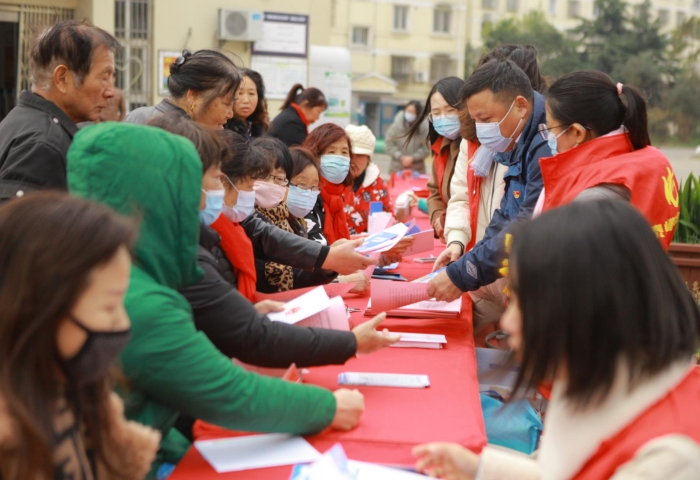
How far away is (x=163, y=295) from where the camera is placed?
1607 millimetres

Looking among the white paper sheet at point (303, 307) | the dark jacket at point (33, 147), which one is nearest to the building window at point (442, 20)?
the dark jacket at point (33, 147)

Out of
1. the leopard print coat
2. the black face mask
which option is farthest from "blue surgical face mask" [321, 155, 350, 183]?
the black face mask

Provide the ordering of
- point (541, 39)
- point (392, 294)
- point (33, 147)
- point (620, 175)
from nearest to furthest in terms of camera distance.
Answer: point (620, 175)
point (33, 147)
point (392, 294)
point (541, 39)

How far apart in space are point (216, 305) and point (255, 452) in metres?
0.38

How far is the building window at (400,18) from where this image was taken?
42.4 meters

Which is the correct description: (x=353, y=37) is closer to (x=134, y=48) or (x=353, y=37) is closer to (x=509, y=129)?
(x=134, y=48)

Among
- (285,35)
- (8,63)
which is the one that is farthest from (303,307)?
(285,35)

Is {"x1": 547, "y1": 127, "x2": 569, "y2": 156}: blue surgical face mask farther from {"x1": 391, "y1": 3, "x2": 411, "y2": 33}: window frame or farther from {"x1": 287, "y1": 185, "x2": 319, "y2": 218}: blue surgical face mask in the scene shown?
{"x1": 391, "y1": 3, "x2": 411, "y2": 33}: window frame

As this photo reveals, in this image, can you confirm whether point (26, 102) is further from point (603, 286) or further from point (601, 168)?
point (603, 286)

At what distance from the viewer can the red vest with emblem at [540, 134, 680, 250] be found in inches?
96.1

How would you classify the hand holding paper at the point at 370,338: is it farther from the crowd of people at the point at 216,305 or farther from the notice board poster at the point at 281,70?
the notice board poster at the point at 281,70

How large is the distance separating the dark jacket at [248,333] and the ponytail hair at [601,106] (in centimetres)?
115

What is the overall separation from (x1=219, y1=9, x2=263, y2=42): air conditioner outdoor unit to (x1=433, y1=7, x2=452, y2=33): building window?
34254 millimetres

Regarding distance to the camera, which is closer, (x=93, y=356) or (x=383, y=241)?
(x=93, y=356)
